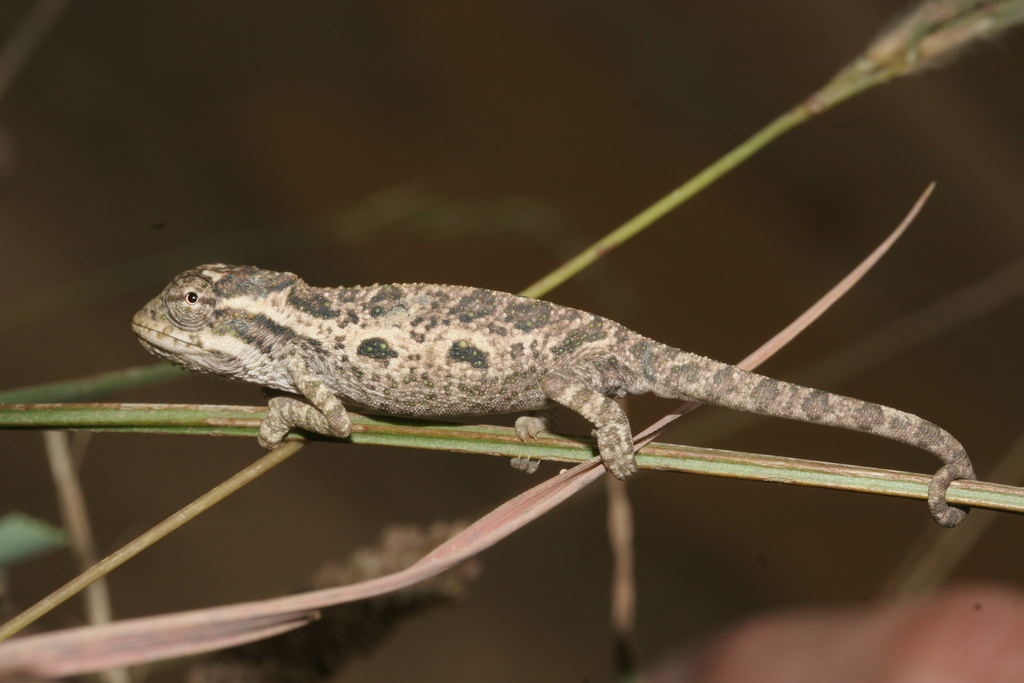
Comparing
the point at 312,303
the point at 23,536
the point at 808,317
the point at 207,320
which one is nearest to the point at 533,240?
Result: the point at 312,303

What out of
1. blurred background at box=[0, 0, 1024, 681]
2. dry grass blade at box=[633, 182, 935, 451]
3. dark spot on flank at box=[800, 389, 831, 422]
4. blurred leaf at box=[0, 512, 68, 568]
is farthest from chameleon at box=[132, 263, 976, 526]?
blurred background at box=[0, 0, 1024, 681]

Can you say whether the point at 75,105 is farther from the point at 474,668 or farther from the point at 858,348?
the point at 858,348

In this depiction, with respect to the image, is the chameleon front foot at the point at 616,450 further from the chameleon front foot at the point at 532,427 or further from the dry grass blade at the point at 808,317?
the chameleon front foot at the point at 532,427

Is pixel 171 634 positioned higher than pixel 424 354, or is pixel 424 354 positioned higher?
pixel 424 354

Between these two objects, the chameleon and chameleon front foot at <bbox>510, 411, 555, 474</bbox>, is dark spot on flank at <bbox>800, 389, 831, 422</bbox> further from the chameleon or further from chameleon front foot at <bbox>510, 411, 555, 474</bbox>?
chameleon front foot at <bbox>510, 411, 555, 474</bbox>

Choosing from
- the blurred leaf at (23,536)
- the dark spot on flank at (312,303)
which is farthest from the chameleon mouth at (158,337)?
the blurred leaf at (23,536)

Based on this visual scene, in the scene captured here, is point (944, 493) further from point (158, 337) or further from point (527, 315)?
point (158, 337)
